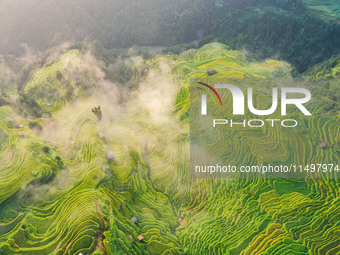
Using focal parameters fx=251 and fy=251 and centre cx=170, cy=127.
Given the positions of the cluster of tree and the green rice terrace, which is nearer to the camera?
the green rice terrace

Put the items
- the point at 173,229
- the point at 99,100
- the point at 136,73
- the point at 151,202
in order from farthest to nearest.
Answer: the point at 136,73
the point at 99,100
the point at 151,202
the point at 173,229

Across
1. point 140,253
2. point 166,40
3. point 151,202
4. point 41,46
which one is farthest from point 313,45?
point 41,46

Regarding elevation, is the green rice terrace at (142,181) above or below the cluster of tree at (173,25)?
below

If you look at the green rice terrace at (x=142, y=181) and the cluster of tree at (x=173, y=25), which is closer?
the green rice terrace at (x=142, y=181)

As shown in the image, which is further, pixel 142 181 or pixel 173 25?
pixel 173 25

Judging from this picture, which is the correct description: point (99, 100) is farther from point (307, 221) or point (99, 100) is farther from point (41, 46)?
point (41, 46)
